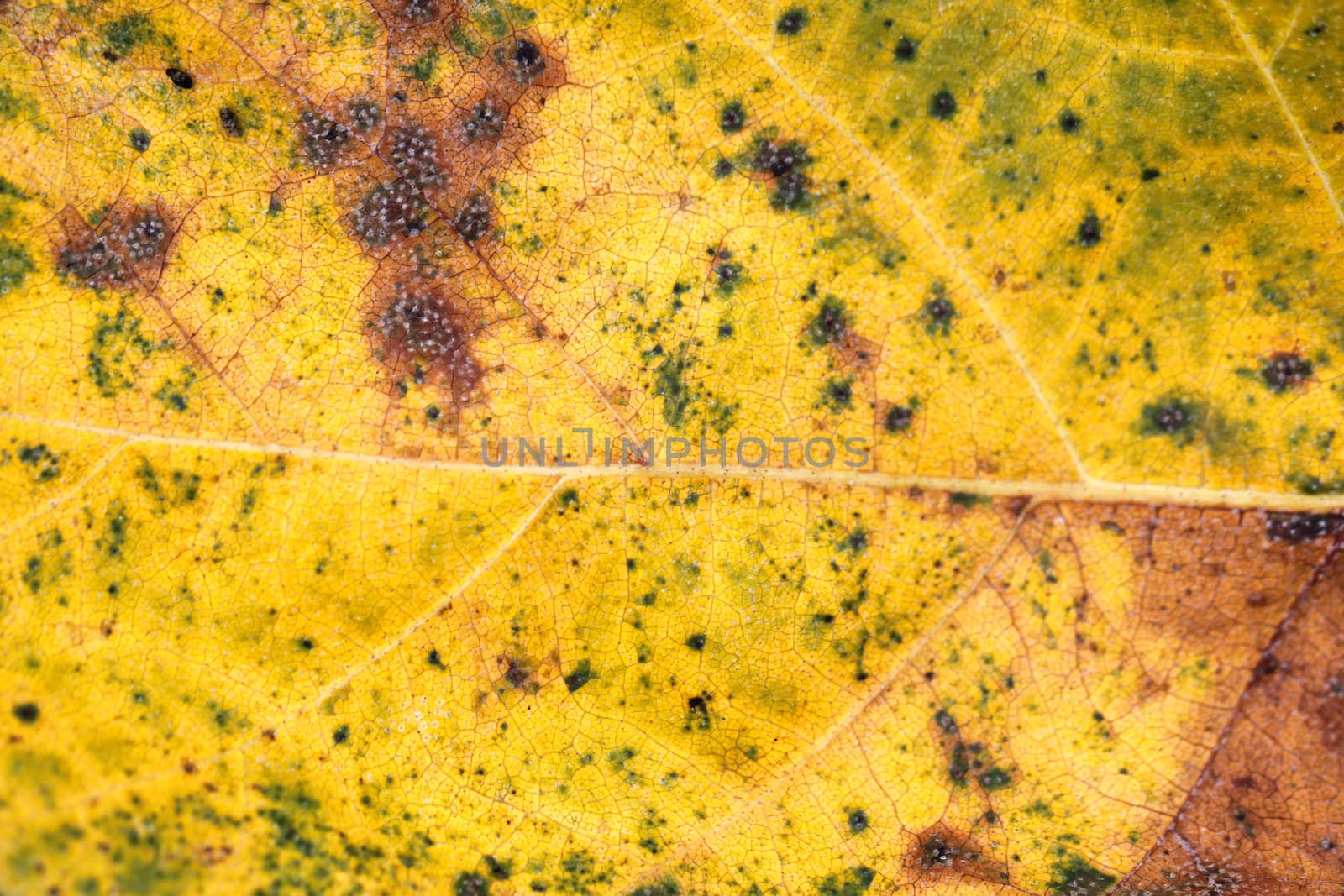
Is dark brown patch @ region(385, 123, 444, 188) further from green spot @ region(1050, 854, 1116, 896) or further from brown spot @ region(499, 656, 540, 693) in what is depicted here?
green spot @ region(1050, 854, 1116, 896)

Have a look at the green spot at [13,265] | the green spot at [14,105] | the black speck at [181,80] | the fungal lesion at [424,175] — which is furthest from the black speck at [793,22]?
the green spot at [13,265]

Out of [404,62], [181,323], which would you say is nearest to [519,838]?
[181,323]

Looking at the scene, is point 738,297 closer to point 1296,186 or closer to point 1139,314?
point 1139,314

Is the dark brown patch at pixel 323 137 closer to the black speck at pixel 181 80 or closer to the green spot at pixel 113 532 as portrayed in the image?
the black speck at pixel 181 80

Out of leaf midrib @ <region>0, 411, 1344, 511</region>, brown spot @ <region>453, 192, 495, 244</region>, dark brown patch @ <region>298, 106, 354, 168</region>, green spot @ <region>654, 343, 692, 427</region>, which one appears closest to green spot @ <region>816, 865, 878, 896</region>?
leaf midrib @ <region>0, 411, 1344, 511</region>

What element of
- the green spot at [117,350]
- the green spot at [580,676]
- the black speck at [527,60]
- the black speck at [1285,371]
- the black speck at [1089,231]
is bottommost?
the green spot at [580,676]
